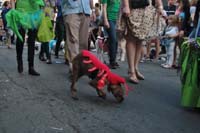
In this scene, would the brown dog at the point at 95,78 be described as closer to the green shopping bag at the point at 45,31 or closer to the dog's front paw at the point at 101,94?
the dog's front paw at the point at 101,94

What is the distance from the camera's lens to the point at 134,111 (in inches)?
223

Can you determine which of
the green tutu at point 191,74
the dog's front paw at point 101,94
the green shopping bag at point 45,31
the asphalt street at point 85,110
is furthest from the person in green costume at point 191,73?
the green shopping bag at point 45,31

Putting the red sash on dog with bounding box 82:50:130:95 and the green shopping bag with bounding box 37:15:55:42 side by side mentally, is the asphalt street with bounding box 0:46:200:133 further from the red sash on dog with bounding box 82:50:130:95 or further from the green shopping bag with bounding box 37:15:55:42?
the green shopping bag with bounding box 37:15:55:42

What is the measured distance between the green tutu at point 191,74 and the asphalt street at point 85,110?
16 centimetres

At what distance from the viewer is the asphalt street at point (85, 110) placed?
Result: 4.84 meters

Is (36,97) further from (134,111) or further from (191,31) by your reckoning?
(191,31)

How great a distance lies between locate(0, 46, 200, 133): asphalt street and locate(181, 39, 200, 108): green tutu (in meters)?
0.16

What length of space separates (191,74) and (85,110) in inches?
55.3

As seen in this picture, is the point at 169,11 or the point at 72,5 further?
the point at 169,11

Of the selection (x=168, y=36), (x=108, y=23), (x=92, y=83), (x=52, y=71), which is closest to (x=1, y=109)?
(x=92, y=83)

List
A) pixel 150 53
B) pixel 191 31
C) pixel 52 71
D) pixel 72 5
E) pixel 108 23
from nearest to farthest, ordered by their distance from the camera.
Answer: pixel 191 31
pixel 72 5
pixel 52 71
pixel 108 23
pixel 150 53

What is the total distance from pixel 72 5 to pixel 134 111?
2.45 m

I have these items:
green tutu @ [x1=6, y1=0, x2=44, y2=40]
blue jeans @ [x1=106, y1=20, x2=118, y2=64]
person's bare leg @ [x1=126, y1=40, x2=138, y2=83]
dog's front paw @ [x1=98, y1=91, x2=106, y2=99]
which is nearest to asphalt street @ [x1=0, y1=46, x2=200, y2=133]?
dog's front paw @ [x1=98, y1=91, x2=106, y2=99]

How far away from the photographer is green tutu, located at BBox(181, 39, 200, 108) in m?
5.73
